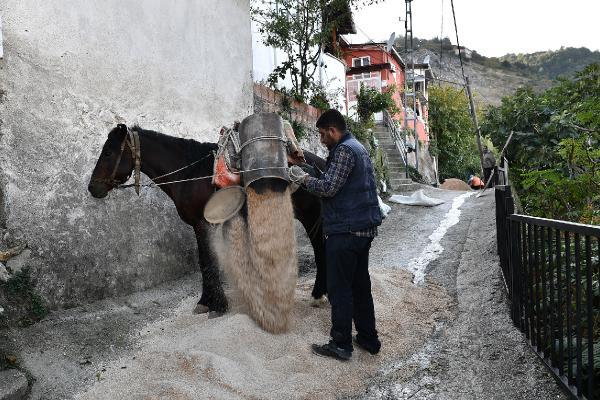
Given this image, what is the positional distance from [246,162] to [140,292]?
7.16 feet

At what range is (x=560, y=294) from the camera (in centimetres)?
262

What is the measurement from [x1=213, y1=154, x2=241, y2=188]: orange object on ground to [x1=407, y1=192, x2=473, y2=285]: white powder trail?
2530mm

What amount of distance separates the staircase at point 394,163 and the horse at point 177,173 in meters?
11.7

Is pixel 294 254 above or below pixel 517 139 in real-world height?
below

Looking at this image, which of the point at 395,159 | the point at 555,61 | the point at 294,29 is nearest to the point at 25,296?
A: the point at 294,29

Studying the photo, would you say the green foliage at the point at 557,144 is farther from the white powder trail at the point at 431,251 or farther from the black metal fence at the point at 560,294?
the black metal fence at the point at 560,294

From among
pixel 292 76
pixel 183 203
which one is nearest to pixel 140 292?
pixel 183 203

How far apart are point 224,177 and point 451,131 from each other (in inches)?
1205

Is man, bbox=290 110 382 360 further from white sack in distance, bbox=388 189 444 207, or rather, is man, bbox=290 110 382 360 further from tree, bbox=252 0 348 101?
white sack in distance, bbox=388 189 444 207

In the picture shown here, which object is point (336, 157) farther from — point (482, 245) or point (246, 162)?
point (482, 245)

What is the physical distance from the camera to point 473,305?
4.58m

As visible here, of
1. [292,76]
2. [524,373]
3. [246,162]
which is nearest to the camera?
[524,373]

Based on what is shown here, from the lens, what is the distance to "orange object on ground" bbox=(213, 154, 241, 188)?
4.16 metres

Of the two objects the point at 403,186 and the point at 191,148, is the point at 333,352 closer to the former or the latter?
the point at 191,148
